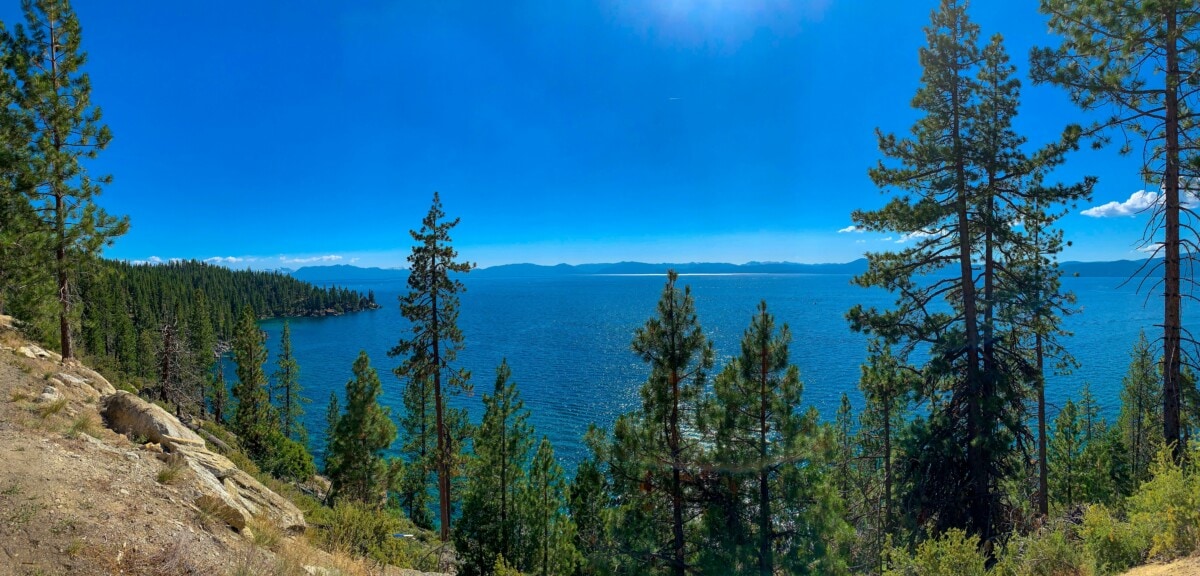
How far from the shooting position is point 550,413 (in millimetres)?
39125

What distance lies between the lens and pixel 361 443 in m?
22.6

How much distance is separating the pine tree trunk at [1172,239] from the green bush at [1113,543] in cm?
293

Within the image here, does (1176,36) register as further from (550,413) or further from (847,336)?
(847,336)

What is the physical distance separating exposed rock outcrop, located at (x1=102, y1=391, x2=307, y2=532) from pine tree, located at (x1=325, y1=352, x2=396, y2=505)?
39.8 feet

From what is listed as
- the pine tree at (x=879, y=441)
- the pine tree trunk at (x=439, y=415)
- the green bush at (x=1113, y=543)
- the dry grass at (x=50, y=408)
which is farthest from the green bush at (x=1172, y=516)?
the pine tree trunk at (x=439, y=415)

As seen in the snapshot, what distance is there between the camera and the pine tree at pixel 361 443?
73.1 ft

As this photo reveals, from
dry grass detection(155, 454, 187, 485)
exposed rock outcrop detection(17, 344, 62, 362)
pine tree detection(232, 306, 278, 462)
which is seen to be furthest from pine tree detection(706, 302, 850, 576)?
pine tree detection(232, 306, 278, 462)

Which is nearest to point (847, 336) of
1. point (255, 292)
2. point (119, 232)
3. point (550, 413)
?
point (550, 413)

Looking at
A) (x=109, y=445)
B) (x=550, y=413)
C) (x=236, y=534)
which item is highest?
(x=109, y=445)

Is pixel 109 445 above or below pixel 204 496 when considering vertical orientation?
above

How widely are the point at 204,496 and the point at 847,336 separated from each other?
65.6 metres

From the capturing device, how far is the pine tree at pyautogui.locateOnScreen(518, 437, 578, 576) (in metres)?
15.4

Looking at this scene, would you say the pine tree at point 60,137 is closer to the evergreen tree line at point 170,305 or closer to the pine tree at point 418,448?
the evergreen tree line at point 170,305

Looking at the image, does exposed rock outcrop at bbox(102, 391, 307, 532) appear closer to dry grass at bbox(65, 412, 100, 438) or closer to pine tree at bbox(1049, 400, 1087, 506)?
dry grass at bbox(65, 412, 100, 438)
